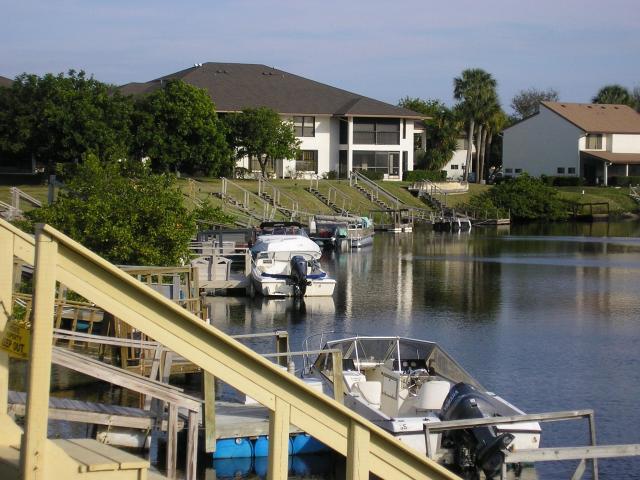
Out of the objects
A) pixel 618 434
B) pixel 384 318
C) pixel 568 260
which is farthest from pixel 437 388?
pixel 568 260

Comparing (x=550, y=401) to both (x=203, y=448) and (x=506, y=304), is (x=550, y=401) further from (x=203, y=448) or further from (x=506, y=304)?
(x=506, y=304)

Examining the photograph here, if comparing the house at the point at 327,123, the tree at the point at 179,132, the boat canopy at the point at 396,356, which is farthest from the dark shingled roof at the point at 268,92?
the boat canopy at the point at 396,356

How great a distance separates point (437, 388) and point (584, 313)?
797 inches

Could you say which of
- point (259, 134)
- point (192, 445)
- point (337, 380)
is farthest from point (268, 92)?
point (192, 445)

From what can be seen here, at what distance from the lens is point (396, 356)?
2178 cm

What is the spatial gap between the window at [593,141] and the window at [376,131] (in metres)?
23.5

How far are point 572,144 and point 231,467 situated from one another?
9363cm

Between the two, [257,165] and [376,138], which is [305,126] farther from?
[257,165]

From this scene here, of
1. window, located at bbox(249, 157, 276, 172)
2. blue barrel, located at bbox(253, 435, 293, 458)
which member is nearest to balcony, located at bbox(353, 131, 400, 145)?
window, located at bbox(249, 157, 276, 172)

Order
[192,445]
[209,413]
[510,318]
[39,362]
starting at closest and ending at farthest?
[39,362] → [192,445] → [209,413] → [510,318]

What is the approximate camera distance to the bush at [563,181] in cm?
10069

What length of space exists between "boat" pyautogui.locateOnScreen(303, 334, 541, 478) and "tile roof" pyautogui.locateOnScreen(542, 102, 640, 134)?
8711 cm

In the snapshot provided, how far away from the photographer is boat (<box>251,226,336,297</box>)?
39.8m

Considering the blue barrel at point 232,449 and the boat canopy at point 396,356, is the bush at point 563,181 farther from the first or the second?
the blue barrel at point 232,449
